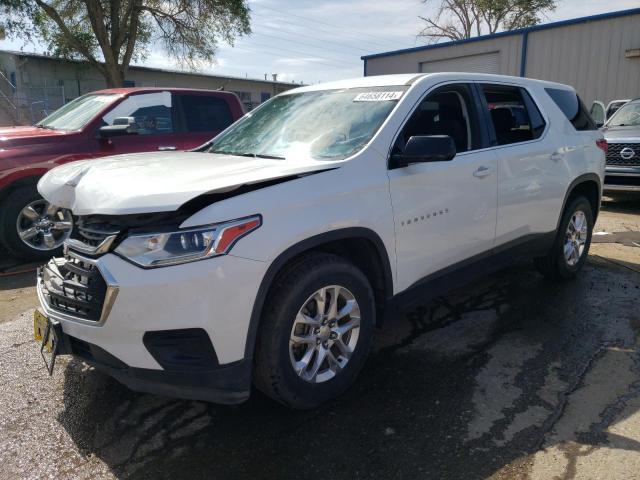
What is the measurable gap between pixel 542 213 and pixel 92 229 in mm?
3530

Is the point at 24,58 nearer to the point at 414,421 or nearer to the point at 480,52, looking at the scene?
the point at 480,52

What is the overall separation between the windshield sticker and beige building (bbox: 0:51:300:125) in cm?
1835

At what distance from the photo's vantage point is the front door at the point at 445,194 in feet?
10.4

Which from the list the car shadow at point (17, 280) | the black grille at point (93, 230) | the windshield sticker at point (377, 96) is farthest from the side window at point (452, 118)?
the car shadow at point (17, 280)

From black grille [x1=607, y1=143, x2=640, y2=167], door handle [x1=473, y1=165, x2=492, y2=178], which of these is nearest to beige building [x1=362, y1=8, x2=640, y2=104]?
black grille [x1=607, y1=143, x2=640, y2=167]

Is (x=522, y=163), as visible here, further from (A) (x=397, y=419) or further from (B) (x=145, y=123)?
(B) (x=145, y=123)

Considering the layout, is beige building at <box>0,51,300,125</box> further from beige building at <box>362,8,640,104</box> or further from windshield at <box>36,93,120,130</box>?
windshield at <box>36,93,120,130</box>

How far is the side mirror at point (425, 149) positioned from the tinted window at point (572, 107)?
2.29 metres

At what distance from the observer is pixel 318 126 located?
11.2 feet

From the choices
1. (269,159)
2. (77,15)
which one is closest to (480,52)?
(77,15)

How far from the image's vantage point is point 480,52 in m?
19.2

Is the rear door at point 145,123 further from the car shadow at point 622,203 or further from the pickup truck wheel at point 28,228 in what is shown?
the car shadow at point 622,203

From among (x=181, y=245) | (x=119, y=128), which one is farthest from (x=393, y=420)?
(x=119, y=128)

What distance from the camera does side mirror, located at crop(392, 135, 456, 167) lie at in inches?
118
